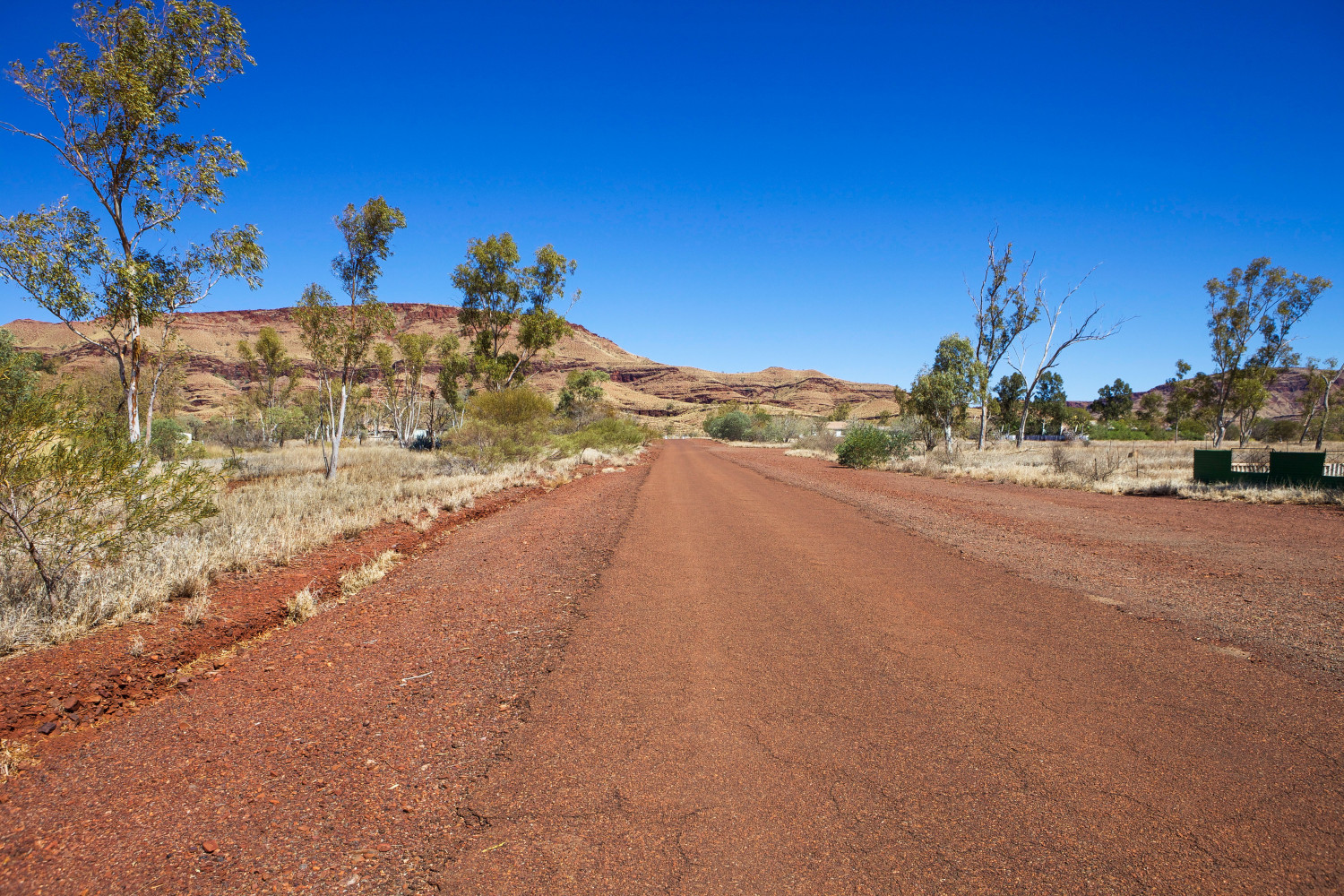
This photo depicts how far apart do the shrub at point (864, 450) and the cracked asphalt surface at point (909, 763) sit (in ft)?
73.5

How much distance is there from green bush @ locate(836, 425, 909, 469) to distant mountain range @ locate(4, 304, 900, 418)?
68.8 meters

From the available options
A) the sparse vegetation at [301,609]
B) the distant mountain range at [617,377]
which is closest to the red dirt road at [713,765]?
the sparse vegetation at [301,609]

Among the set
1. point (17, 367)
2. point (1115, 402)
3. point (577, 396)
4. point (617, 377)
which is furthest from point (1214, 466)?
point (617, 377)

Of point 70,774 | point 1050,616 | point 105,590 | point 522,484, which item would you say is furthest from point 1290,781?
point 522,484

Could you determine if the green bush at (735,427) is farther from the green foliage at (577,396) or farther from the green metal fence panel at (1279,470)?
the green metal fence panel at (1279,470)

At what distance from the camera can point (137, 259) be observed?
859cm

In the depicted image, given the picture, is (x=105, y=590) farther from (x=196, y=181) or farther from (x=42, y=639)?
(x=196, y=181)

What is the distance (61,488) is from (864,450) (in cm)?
2693

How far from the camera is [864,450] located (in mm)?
27703

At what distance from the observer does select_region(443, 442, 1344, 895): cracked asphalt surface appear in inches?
91.7

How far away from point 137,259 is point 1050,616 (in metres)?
12.9

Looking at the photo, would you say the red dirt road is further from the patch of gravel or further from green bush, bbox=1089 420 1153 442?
green bush, bbox=1089 420 1153 442

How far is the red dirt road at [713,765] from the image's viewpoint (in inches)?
93.1

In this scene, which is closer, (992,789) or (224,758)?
(992,789)
